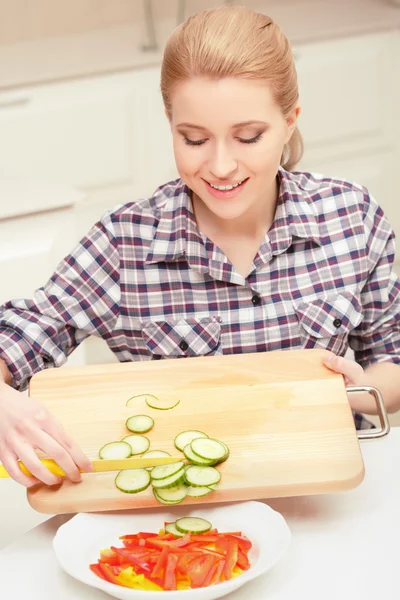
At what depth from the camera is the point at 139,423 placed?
1315mm

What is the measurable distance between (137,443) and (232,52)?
24.9 inches

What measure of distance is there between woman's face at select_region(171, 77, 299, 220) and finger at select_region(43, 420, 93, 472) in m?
0.47

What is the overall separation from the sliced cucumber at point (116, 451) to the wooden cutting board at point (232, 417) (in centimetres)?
2

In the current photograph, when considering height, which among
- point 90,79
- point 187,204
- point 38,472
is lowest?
point 38,472

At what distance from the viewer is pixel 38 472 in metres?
1.19

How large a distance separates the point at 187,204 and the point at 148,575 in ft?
2.71

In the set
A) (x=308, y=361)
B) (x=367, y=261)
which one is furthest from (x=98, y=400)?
(x=367, y=261)

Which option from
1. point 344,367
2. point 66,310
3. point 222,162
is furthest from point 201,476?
point 66,310

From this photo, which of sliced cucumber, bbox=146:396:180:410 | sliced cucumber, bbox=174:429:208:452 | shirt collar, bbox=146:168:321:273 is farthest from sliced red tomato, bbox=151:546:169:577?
shirt collar, bbox=146:168:321:273

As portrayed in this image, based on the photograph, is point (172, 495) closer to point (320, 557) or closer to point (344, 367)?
point (320, 557)

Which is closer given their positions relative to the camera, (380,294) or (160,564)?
(160,564)

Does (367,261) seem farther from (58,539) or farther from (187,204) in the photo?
(58,539)

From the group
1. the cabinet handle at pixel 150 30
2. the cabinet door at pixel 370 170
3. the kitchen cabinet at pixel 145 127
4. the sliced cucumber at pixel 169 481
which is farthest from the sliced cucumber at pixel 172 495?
the cabinet door at pixel 370 170

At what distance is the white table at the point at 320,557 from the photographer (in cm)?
110
